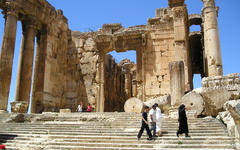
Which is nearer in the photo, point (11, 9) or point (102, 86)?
point (11, 9)

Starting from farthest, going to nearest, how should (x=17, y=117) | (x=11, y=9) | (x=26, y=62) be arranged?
(x=26, y=62) → (x=11, y=9) → (x=17, y=117)

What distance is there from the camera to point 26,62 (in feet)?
54.3

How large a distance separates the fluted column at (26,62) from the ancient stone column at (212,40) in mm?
11619

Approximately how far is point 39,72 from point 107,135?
11387mm

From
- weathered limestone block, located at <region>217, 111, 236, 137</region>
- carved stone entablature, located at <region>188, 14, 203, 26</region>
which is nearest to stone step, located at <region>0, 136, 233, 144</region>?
weathered limestone block, located at <region>217, 111, 236, 137</region>

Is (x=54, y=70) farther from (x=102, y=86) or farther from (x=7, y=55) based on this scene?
(x=7, y=55)

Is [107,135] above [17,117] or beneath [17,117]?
beneath

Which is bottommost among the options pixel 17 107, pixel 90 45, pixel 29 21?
pixel 17 107

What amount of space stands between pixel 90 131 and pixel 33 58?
10477mm

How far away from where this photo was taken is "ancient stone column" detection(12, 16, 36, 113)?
16141 millimetres

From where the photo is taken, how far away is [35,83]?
1742 centimetres

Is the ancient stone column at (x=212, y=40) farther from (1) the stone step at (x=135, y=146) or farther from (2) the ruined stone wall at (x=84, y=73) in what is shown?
(2) the ruined stone wall at (x=84, y=73)

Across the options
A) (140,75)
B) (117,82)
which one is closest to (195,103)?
(140,75)

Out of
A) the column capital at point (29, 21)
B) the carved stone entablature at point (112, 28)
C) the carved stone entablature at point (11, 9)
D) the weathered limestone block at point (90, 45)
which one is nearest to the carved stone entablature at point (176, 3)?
the carved stone entablature at point (112, 28)
